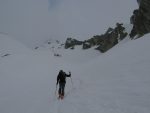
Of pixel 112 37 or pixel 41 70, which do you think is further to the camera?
pixel 112 37

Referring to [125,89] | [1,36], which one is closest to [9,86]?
[125,89]

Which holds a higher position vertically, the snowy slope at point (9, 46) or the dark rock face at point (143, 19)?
the snowy slope at point (9, 46)

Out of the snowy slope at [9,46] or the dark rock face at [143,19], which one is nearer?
the dark rock face at [143,19]

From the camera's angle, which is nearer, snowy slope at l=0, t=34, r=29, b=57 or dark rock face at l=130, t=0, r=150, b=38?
dark rock face at l=130, t=0, r=150, b=38

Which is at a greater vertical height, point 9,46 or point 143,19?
point 9,46

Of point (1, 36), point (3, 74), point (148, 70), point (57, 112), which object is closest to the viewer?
point (57, 112)

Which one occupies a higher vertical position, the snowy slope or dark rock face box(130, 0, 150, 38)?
the snowy slope

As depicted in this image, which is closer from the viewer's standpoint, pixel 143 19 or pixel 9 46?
pixel 143 19

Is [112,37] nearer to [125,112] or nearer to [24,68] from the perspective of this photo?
[24,68]

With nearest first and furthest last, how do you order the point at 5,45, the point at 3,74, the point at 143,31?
the point at 3,74
the point at 143,31
the point at 5,45

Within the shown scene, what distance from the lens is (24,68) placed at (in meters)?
46.0

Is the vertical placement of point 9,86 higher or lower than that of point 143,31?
lower

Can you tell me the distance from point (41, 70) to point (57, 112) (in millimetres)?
35265

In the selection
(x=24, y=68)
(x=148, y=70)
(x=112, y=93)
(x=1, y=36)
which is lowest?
(x=112, y=93)
